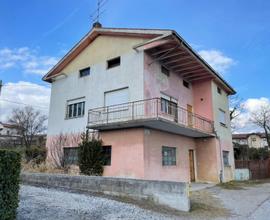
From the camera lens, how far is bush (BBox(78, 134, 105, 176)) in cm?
1495

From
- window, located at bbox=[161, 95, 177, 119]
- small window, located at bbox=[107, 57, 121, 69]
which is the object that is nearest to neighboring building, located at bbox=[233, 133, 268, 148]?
window, located at bbox=[161, 95, 177, 119]

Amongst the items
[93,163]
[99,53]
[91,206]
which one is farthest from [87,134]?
[91,206]

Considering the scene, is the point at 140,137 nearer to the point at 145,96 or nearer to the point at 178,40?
the point at 145,96

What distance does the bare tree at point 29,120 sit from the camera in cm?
4575

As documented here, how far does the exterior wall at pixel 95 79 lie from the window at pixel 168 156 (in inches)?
151

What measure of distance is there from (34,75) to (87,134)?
9050 mm

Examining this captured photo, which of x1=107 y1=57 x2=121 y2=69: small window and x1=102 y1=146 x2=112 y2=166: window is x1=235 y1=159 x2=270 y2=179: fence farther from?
x1=107 y1=57 x2=121 y2=69: small window

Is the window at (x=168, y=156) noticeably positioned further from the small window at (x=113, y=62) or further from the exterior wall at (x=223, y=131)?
the small window at (x=113, y=62)

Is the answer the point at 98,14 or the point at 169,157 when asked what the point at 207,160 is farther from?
the point at 98,14

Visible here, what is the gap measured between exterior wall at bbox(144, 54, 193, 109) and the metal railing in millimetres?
576

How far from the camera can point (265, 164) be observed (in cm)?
2647

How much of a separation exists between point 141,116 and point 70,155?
657 centimetres

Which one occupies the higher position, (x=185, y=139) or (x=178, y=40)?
(x=178, y=40)

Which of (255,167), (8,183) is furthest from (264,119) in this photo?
(8,183)
